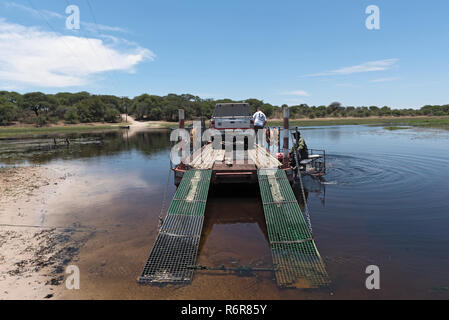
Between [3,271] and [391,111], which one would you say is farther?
[391,111]

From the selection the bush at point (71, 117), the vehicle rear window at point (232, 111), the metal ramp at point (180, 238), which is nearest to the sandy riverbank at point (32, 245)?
the metal ramp at point (180, 238)

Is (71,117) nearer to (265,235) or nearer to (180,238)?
(180,238)

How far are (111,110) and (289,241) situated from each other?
8710cm

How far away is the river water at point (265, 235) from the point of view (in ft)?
16.2

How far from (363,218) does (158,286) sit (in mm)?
6357

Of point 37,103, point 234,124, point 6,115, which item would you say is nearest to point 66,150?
point 234,124

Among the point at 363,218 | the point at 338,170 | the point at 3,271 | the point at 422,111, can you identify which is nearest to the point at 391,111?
the point at 422,111

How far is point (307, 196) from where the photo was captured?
10797 millimetres

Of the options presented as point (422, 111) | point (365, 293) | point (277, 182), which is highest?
point (422, 111)

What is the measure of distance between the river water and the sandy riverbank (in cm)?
41

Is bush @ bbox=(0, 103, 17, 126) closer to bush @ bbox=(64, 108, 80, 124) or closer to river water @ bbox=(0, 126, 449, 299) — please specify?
bush @ bbox=(64, 108, 80, 124)

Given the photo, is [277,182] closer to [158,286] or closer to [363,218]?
[363,218]

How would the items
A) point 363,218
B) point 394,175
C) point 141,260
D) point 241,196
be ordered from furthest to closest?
point 394,175 → point 241,196 → point 363,218 → point 141,260

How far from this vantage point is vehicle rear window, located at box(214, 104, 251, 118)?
45.3 ft
